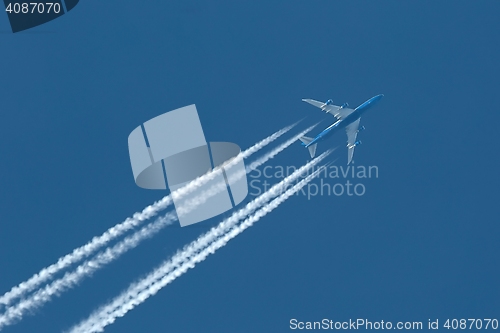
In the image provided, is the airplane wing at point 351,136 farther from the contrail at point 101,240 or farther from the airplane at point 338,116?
the contrail at point 101,240

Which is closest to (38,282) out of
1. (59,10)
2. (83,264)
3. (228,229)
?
(83,264)

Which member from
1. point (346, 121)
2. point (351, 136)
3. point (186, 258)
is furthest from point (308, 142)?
point (186, 258)

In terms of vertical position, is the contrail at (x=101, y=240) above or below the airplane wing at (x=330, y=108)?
below

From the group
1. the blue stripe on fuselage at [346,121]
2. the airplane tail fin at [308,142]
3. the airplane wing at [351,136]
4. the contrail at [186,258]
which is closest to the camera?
the contrail at [186,258]

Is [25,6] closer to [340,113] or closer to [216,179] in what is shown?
[216,179]

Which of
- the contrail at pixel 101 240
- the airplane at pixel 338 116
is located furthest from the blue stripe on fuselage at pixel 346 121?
the contrail at pixel 101 240

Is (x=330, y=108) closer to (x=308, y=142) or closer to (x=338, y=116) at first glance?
(x=338, y=116)

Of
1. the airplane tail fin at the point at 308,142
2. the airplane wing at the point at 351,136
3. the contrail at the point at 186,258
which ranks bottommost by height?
the contrail at the point at 186,258

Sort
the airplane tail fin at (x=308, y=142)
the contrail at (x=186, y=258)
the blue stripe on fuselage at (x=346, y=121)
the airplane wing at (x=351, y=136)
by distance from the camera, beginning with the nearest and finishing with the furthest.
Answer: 1. the contrail at (x=186, y=258)
2. the blue stripe on fuselage at (x=346, y=121)
3. the airplane tail fin at (x=308, y=142)
4. the airplane wing at (x=351, y=136)
